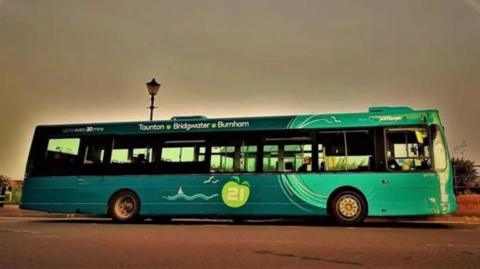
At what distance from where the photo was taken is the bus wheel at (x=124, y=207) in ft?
48.8

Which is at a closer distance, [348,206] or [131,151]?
[348,206]

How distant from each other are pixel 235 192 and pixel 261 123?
216cm

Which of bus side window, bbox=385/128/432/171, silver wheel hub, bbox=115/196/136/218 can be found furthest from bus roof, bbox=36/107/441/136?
silver wheel hub, bbox=115/196/136/218

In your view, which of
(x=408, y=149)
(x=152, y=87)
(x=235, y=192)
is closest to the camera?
(x=408, y=149)

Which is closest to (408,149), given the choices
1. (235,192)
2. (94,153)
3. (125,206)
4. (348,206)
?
(348,206)

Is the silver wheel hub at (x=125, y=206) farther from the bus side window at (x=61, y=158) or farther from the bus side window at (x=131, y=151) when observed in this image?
the bus side window at (x=61, y=158)

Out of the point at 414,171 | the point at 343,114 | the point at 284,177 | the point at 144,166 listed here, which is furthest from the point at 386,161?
the point at 144,166

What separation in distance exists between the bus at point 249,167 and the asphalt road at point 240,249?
235 centimetres

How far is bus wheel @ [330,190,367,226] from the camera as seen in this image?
12945mm

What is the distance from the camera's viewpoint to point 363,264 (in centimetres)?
673

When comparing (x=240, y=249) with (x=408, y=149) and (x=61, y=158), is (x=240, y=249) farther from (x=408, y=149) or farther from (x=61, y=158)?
(x=61, y=158)

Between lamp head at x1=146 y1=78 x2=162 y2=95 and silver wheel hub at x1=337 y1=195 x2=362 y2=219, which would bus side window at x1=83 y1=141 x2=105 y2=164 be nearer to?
lamp head at x1=146 y1=78 x2=162 y2=95

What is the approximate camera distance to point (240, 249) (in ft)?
27.0

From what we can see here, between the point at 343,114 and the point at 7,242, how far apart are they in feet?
29.3
